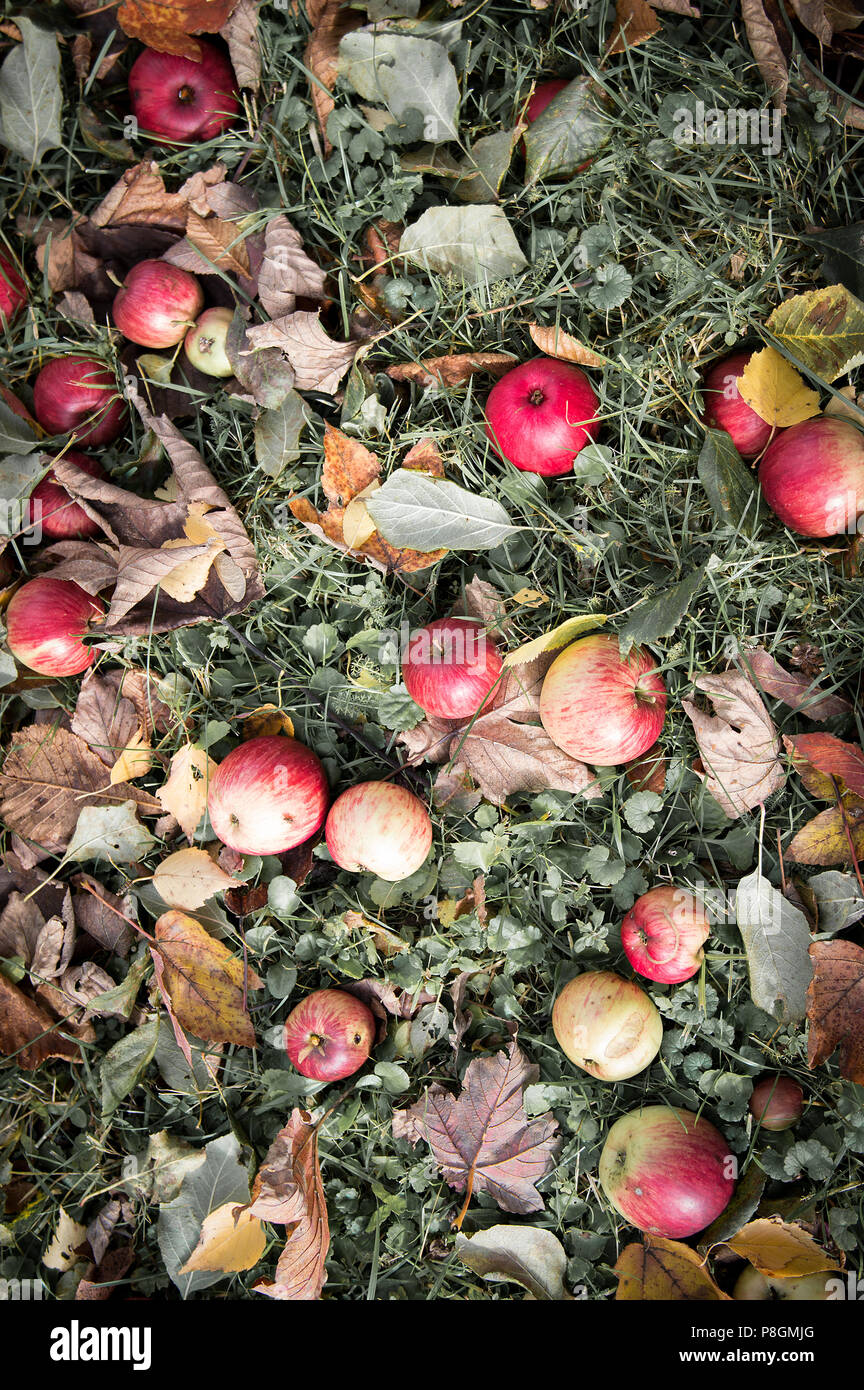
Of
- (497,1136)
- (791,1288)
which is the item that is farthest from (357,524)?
(791,1288)

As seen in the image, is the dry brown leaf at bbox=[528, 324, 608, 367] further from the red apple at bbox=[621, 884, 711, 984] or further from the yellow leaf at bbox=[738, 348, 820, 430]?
the red apple at bbox=[621, 884, 711, 984]

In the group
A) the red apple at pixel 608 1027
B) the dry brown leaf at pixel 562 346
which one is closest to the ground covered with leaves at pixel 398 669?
the dry brown leaf at pixel 562 346

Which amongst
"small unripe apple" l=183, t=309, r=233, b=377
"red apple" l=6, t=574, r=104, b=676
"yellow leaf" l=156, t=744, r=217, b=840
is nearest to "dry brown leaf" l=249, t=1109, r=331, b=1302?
"yellow leaf" l=156, t=744, r=217, b=840

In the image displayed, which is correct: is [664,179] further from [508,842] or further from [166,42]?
[508,842]

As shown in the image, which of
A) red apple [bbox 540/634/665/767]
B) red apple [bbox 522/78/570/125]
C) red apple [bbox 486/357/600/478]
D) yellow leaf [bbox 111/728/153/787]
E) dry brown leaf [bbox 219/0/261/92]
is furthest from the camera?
yellow leaf [bbox 111/728/153/787]

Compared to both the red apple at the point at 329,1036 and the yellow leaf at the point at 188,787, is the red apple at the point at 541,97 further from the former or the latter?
the red apple at the point at 329,1036

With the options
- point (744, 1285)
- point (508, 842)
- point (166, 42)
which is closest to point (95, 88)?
point (166, 42)
